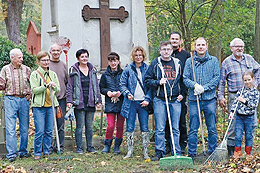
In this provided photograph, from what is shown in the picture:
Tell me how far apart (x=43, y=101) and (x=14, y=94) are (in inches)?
20.2

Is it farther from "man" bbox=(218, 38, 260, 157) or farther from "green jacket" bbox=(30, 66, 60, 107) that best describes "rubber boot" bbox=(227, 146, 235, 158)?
"green jacket" bbox=(30, 66, 60, 107)

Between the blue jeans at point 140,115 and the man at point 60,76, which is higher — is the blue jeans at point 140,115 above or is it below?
below

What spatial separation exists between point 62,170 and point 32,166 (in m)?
0.58

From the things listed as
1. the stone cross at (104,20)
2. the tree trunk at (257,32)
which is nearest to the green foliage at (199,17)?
the tree trunk at (257,32)

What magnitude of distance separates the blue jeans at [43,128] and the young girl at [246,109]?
3.16 m

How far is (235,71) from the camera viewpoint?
7152 millimetres

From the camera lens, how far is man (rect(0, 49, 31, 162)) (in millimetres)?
7250

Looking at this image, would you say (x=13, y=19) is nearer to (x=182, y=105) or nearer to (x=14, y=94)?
(x=14, y=94)

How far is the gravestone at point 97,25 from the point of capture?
31.5ft

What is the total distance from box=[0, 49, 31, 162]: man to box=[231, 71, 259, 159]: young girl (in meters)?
3.57

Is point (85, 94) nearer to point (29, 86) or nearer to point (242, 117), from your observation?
point (29, 86)

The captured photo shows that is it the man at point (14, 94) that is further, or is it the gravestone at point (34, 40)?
the gravestone at point (34, 40)

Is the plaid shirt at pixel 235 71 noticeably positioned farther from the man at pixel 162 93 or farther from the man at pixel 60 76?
the man at pixel 60 76

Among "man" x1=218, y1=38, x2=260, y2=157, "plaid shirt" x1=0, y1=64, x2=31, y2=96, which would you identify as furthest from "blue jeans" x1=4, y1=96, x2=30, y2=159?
"man" x1=218, y1=38, x2=260, y2=157
